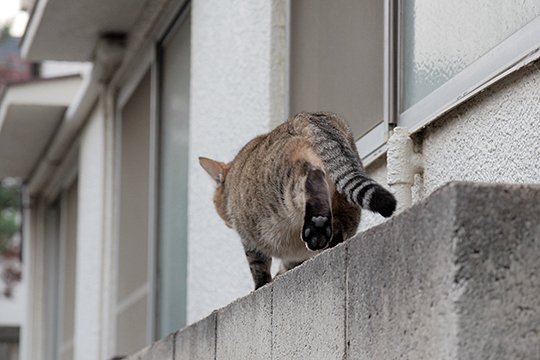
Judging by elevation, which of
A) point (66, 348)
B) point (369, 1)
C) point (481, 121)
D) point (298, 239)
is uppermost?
point (369, 1)

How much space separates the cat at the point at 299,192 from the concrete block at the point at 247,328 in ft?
0.86

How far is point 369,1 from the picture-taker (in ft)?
19.4

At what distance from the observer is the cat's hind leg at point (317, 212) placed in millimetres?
4336

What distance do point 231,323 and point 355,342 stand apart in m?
1.50

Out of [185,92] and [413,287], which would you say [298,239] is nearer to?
[413,287]

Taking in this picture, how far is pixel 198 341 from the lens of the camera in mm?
5266

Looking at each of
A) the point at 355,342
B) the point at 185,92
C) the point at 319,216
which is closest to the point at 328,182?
the point at 319,216

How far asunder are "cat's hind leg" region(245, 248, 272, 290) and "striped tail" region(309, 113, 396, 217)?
708 millimetres

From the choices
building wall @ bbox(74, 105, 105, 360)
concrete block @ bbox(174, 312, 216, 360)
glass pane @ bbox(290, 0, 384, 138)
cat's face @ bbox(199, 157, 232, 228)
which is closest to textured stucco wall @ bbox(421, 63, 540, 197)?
glass pane @ bbox(290, 0, 384, 138)

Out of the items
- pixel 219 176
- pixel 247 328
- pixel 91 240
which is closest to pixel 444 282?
pixel 247 328

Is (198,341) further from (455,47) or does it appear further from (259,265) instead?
(455,47)

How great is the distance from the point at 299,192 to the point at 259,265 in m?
1.03

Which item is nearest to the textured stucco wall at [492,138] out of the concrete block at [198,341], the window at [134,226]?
the concrete block at [198,341]

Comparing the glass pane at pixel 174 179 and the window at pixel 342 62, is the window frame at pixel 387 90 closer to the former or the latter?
the window at pixel 342 62
